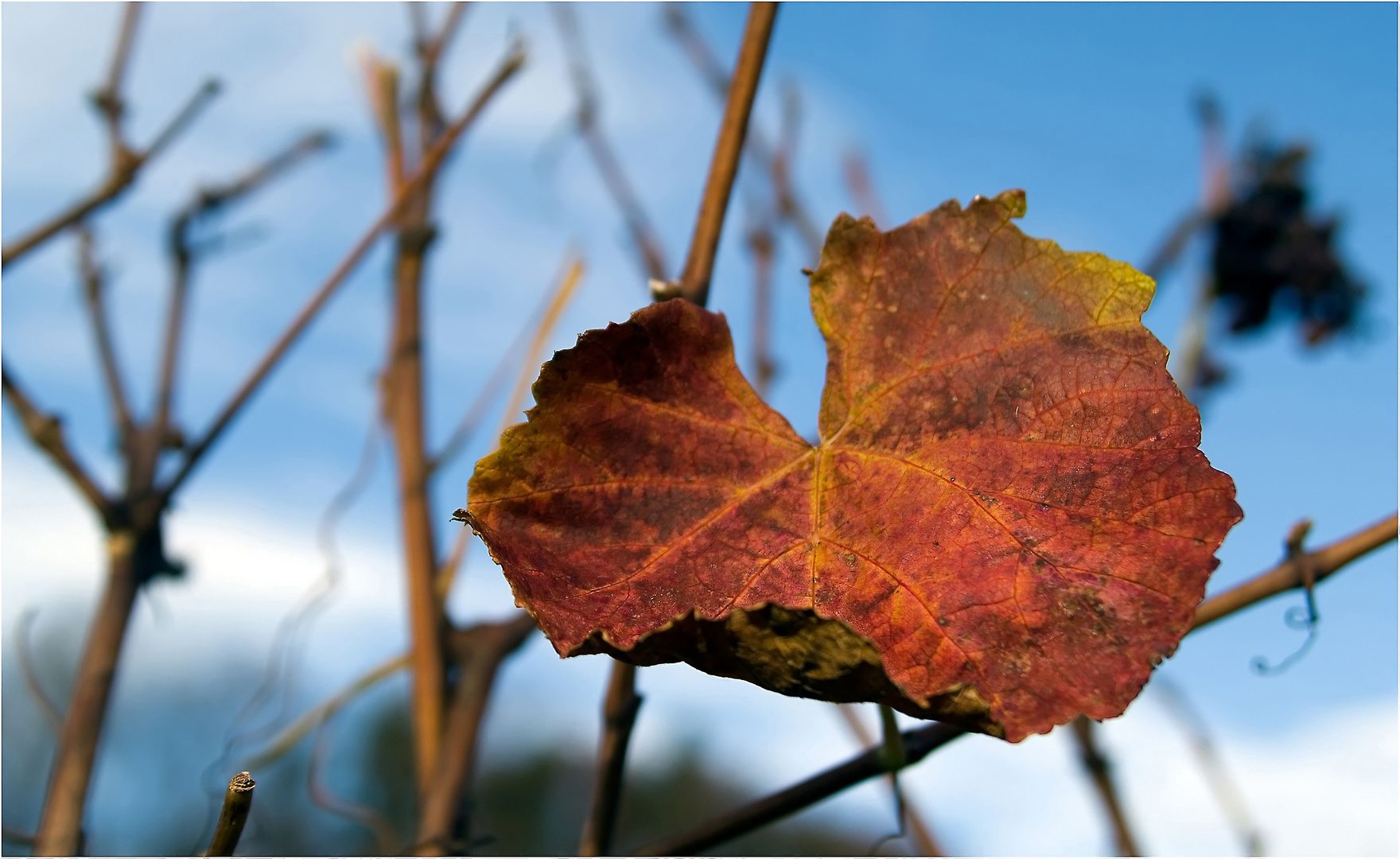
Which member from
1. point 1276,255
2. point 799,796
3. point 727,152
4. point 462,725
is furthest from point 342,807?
point 1276,255

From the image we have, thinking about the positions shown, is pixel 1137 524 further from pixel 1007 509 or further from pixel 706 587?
pixel 706 587

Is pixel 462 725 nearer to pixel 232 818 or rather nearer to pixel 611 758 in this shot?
pixel 611 758

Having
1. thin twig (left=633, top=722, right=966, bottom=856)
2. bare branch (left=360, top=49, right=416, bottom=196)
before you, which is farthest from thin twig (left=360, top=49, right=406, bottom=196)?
thin twig (left=633, top=722, right=966, bottom=856)

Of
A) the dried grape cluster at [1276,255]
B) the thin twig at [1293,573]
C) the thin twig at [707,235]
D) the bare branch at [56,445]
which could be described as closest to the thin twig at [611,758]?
the thin twig at [707,235]

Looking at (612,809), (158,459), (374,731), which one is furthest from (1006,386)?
(374,731)

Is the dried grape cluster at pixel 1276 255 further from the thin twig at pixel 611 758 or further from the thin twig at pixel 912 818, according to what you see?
the thin twig at pixel 611 758
